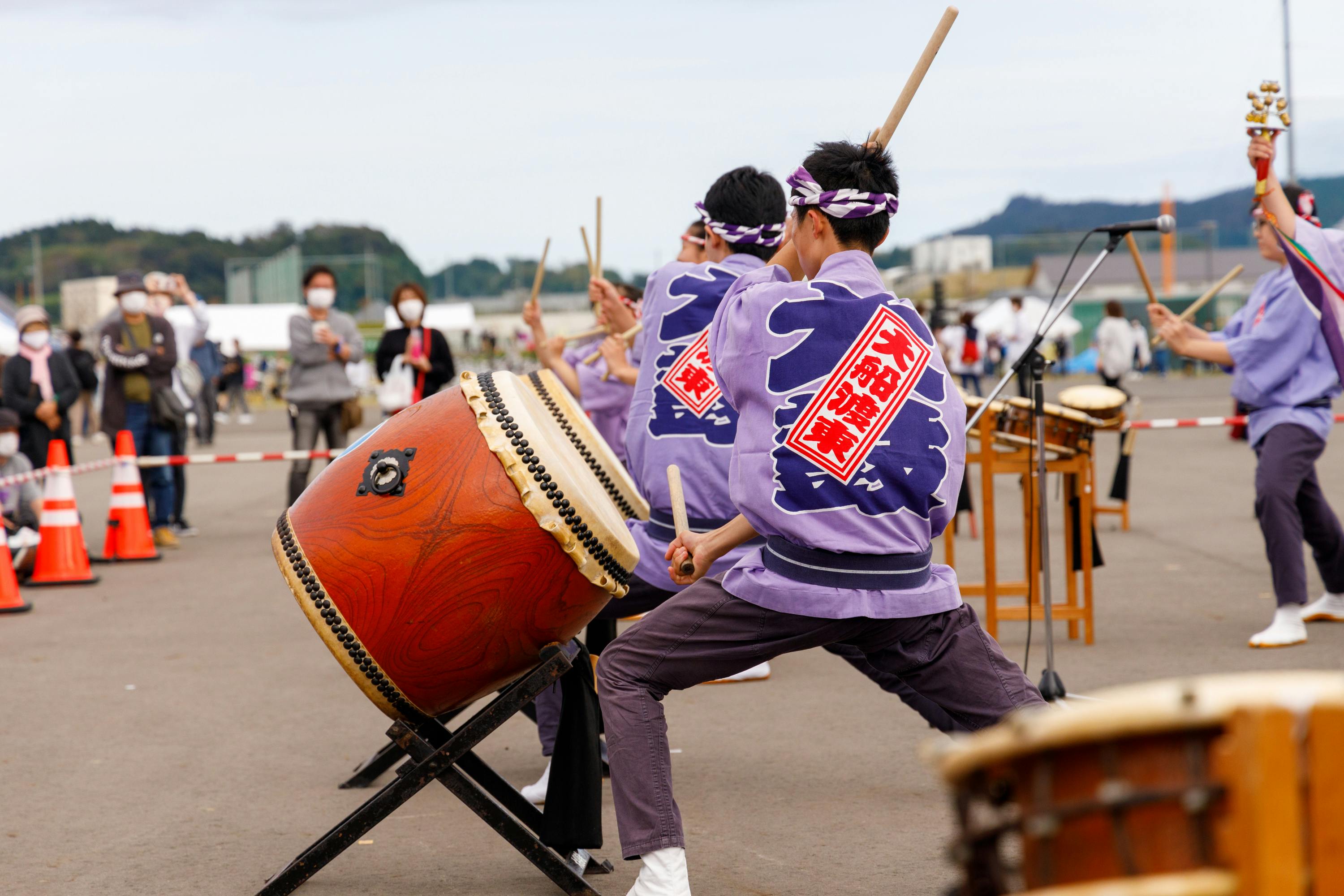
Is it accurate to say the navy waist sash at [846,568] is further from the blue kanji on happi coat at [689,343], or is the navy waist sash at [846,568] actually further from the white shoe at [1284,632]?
the white shoe at [1284,632]

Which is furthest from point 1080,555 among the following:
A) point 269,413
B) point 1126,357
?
point 269,413

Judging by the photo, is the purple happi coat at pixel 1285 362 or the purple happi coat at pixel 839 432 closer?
the purple happi coat at pixel 839 432

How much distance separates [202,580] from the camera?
27.1 ft

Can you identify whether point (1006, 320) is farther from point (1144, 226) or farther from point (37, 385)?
point (1144, 226)

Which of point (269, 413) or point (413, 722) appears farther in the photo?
point (269, 413)

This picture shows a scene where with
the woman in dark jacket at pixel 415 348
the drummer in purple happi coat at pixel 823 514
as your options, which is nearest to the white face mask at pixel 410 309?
the woman in dark jacket at pixel 415 348

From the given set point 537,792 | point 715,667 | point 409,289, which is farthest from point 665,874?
point 409,289

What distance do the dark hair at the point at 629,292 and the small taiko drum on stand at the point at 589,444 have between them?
3.07 meters

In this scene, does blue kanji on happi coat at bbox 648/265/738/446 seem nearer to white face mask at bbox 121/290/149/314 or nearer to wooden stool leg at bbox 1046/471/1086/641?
wooden stool leg at bbox 1046/471/1086/641

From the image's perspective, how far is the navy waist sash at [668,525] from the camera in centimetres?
403

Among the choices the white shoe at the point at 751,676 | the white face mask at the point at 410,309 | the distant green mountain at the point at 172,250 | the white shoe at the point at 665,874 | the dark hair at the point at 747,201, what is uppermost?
the distant green mountain at the point at 172,250

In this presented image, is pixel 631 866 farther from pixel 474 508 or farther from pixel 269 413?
pixel 269 413

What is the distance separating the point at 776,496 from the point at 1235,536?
6951mm

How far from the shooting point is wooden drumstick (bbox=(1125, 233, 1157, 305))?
5.16m
